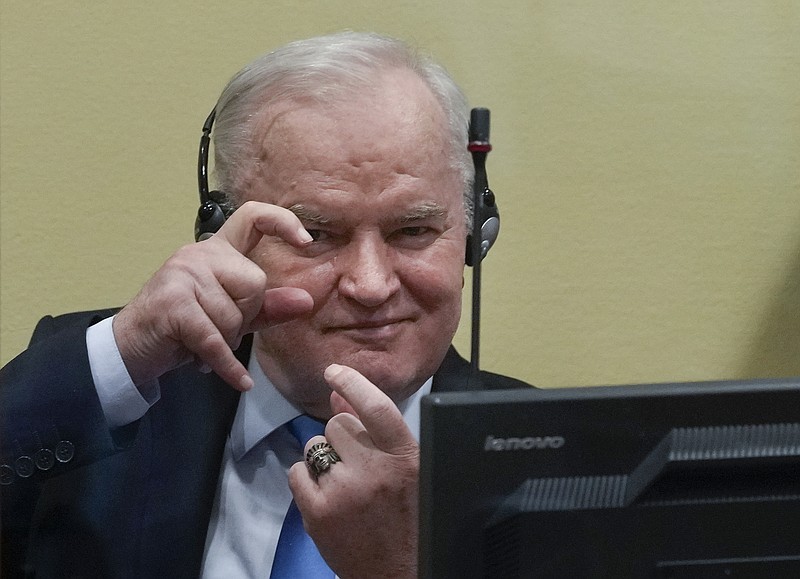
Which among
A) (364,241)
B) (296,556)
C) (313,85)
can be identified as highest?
(313,85)

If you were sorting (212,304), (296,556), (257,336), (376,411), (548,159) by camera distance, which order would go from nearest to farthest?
(376,411)
(212,304)
(296,556)
(257,336)
(548,159)

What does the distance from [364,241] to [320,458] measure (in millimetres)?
376

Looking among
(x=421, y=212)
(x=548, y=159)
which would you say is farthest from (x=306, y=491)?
(x=548, y=159)

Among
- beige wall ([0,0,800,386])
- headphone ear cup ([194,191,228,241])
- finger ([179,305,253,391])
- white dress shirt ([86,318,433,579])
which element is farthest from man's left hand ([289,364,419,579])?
beige wall ([0,0,800,386])

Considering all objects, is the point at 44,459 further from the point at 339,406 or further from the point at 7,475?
the point at 339,406

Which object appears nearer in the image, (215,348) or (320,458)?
(320,458)

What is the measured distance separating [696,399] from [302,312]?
0.62 metres

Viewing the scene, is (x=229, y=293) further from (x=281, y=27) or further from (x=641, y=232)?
(x=641, y=232)

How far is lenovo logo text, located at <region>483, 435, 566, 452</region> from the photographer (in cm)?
61

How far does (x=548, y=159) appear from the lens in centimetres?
175

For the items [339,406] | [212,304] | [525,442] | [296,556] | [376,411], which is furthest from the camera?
[296,556]

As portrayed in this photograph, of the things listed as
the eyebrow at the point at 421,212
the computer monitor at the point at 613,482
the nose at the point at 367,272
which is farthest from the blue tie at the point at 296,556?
the computer monitor at the point at 613,482

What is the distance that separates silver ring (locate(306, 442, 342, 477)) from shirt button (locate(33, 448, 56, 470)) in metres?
0.36

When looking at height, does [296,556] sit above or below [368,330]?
below
